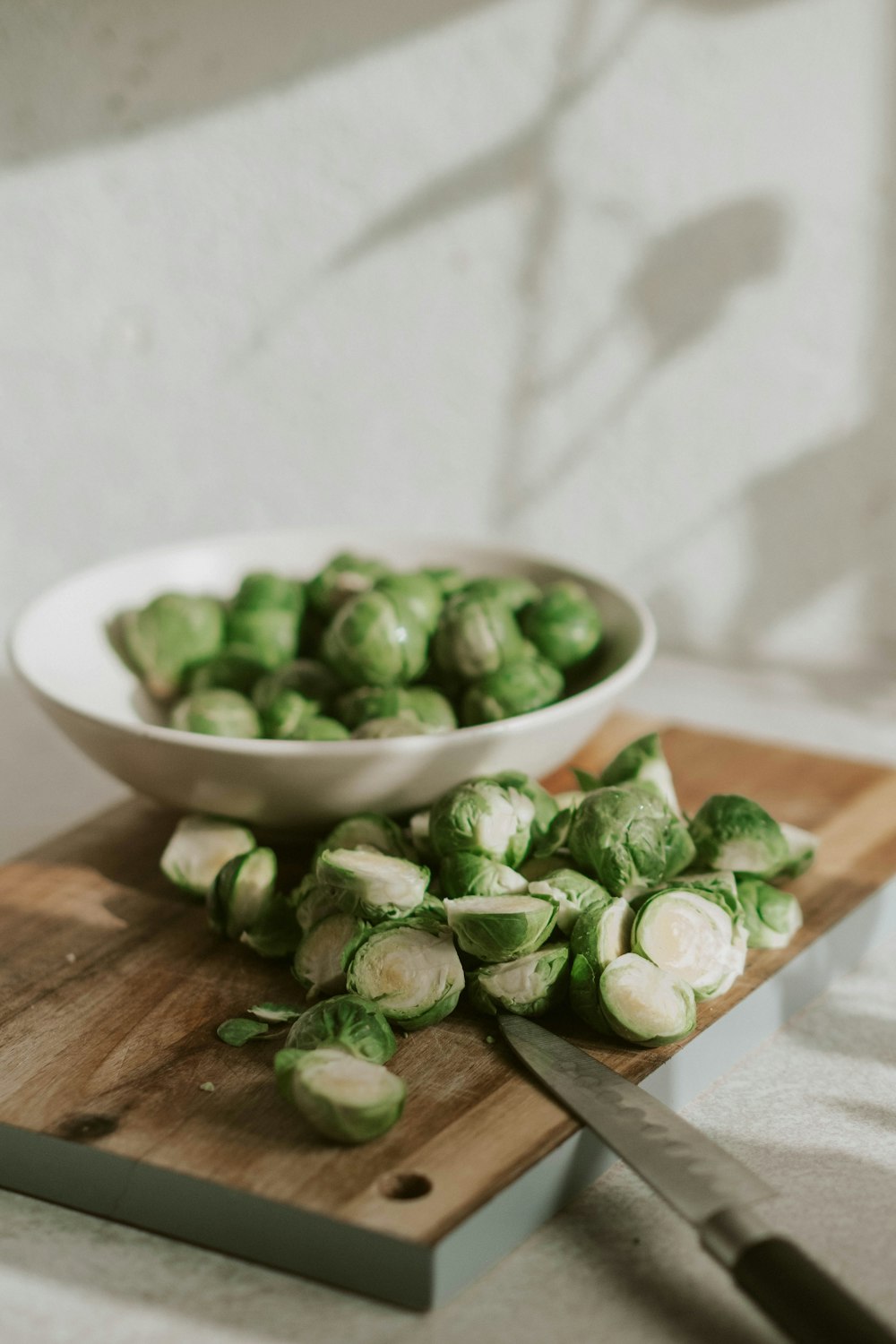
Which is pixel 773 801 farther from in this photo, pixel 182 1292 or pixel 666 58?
pixel 666 58

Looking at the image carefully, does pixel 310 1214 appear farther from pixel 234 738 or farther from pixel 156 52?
pixel 156 52

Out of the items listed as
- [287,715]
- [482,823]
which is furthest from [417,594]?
[482,823]

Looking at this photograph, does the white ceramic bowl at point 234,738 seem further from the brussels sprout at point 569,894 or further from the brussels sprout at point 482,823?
the brussels sprout at point 569,894

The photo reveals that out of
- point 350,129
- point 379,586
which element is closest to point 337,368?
point 350,129

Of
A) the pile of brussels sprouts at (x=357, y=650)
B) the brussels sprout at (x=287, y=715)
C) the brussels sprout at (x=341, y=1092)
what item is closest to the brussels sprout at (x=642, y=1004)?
the brussels sprout at (x=341, y=1092)

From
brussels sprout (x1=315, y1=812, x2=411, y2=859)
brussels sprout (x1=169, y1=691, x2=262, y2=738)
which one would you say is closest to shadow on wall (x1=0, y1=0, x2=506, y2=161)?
brussels sprout (x1=169, y1=691, x2=262, y2=738)
